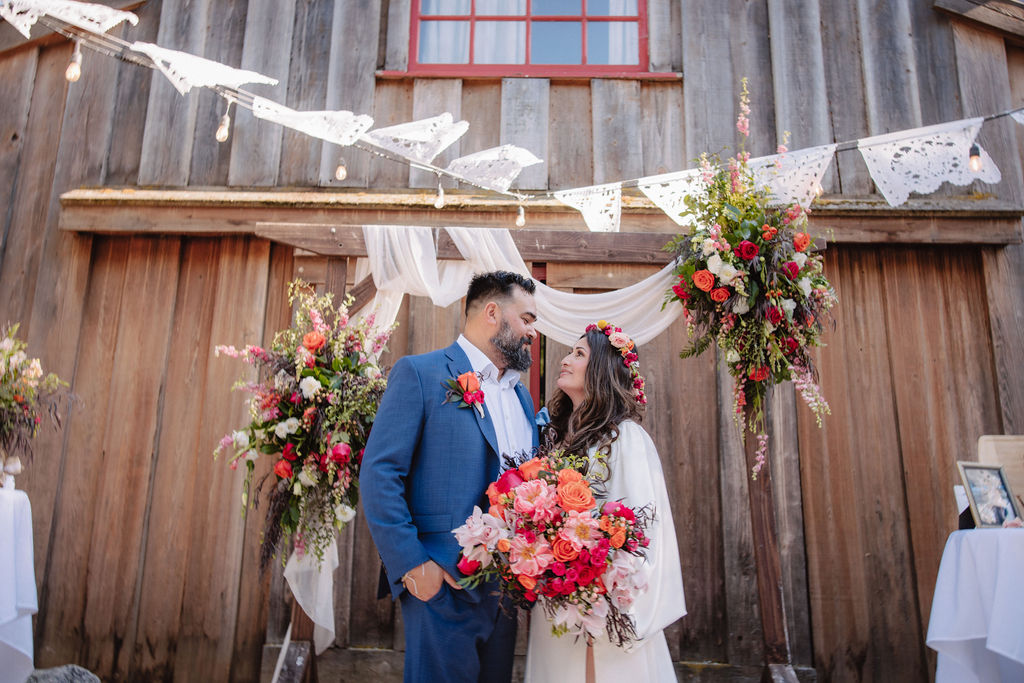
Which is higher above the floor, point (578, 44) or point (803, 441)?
point (578, 44)

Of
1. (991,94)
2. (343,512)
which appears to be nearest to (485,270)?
(343,512)

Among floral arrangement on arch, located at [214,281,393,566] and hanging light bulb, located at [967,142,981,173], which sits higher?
hanging light bulb, located at [967,142,981,173]

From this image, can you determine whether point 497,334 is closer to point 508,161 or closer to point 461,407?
point 461,407

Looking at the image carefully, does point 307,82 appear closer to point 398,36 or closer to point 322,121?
→ point 398,36

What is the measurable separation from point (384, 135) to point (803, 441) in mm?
3301

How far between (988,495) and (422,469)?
2.89m

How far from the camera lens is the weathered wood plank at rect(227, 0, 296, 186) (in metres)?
5.58

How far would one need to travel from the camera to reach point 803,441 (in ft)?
16.6

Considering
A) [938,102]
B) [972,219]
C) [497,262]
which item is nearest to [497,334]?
[497,262]

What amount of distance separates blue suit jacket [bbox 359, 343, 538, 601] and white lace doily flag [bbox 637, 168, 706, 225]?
2.11 m

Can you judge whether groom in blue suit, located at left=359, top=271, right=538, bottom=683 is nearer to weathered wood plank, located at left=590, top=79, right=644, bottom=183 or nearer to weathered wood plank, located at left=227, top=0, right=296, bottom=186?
weathered wood plank, located at left=590, top=79, right=644, bottom=183

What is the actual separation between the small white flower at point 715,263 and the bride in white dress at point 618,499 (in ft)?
3.01

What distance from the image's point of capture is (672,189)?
471cm

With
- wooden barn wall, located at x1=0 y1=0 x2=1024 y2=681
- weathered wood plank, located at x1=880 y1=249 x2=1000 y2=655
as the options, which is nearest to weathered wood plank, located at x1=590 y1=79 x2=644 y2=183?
wooden barn wall, located at x1=0 y1=0 x2=1024 y2=681
